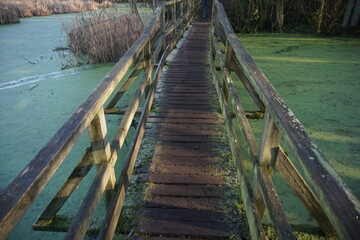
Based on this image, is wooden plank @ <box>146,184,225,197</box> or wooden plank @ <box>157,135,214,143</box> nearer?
wooden plank @ <box>146,184,225,197</box>

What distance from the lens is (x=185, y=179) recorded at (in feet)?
7.26

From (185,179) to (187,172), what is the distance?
0.10m

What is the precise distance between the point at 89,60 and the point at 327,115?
607 centimetres

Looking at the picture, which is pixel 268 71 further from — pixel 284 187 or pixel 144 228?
pixel 144 228

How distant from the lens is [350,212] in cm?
74

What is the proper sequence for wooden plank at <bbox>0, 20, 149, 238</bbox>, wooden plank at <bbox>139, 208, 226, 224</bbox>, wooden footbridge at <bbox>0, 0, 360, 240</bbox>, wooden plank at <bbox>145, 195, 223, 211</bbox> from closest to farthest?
wooden plank at <bbox>0, 20, 149, 238</bbox>, wooden footbridge at <bbox>0, 0, 360, 240</bbox>, wooden plank at <bbox>139, 208, 226, 224</bbox>, wooden plank at <bbox>145, 195, 223, 211</bbox>

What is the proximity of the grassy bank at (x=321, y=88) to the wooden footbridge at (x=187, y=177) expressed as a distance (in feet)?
2.20

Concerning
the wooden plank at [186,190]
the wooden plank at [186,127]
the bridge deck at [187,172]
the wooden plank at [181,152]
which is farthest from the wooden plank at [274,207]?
the wooden plank at [186,127]

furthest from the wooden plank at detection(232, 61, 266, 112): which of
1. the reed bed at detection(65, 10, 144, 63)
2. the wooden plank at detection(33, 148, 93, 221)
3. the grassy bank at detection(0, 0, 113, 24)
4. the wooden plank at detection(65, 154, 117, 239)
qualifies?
the grassy bank at detection(0, 0, 113, 24)

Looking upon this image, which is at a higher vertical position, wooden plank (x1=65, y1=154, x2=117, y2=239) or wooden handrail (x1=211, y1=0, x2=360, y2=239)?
wooden handrail (x1=211, y1=0, x2=360, y2=239)

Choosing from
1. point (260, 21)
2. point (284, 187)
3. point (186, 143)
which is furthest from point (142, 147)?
point (260, 21)

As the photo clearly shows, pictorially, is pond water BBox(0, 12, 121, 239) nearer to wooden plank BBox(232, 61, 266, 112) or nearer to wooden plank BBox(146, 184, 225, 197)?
wooden plank BBox(146, 184, 225, 197)

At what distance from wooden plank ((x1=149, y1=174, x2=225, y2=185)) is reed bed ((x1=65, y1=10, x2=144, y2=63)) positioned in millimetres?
5458

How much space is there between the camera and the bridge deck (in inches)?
70.6
